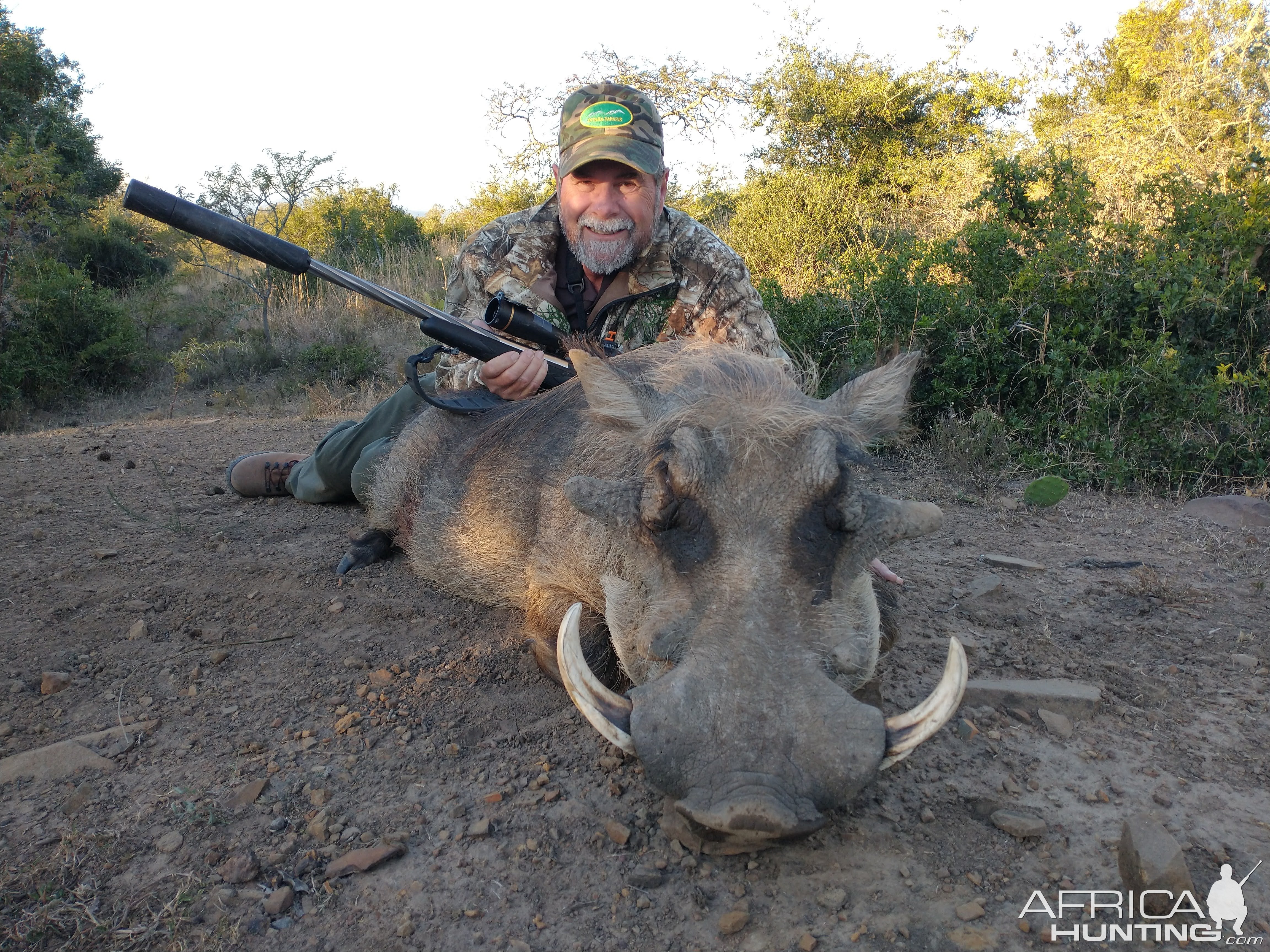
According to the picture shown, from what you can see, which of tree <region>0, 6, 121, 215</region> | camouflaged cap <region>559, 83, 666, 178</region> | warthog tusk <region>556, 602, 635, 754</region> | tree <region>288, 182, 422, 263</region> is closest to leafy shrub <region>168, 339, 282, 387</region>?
tree <region>288, 182, 422, 263</region>

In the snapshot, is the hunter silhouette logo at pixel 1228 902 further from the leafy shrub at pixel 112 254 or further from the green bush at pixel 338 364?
the leafy shrub at pixel 112 254

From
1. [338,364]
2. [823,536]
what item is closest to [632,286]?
[823,536]

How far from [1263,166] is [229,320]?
1050 centimetres

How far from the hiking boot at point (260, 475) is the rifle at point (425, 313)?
1060mm

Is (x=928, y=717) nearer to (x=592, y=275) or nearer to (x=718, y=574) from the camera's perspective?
(x=718, y=574)

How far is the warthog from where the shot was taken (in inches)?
55.9

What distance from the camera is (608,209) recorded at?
3594mm

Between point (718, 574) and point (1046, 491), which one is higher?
point (718, 574)

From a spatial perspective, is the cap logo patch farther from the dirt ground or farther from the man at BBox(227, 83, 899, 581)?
the dirt ground

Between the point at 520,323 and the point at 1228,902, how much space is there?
9.02 ft

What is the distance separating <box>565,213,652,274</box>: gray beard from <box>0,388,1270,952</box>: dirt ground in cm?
162

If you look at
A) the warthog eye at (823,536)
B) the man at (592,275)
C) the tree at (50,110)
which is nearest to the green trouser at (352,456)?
the man at (592,275)

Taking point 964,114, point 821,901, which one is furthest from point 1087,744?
point 964,114

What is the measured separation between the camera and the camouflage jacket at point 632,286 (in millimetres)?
3793
